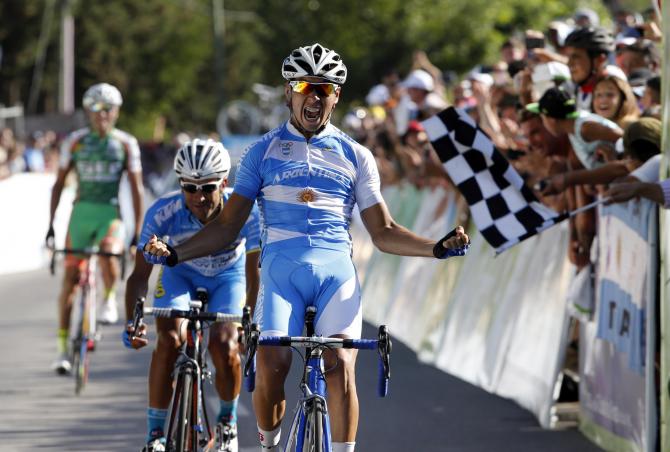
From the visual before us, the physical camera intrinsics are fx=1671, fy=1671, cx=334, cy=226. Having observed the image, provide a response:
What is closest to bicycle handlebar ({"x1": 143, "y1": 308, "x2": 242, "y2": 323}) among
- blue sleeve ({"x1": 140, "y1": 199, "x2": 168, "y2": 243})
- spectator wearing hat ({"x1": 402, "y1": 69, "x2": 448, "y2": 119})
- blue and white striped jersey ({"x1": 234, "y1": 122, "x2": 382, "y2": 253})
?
blue and white striped jersey ({"x1": 234, "y1": 122, "x2": 382, "y2": 253})

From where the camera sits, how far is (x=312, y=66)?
729cm

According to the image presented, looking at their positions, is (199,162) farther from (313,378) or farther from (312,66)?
(313,378)

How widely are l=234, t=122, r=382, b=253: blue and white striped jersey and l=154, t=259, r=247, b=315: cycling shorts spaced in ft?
4.37

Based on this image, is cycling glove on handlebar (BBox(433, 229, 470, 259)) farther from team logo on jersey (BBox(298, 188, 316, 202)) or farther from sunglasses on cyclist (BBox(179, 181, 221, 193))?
sunglasses on cyclist (BBox(179, 181, 221, 193))

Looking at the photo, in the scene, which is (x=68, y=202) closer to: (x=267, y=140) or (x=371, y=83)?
(x=371, y=83)

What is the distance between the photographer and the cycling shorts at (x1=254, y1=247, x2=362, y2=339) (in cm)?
715

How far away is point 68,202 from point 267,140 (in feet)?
79.4

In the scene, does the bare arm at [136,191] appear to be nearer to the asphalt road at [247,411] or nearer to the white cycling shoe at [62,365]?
the white cycling shoe at [62,365]

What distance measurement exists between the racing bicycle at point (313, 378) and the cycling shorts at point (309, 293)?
26cm

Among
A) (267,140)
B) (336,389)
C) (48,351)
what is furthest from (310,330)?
(48,351)

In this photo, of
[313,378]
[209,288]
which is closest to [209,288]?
[209,288]

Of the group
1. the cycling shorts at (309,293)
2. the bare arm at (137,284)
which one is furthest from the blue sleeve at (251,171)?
the bare arm at (137,284)

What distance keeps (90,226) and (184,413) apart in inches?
239

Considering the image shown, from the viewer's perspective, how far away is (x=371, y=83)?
47906 mm
